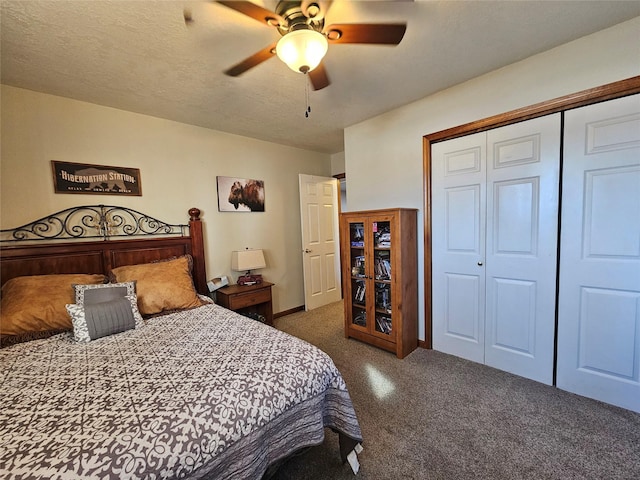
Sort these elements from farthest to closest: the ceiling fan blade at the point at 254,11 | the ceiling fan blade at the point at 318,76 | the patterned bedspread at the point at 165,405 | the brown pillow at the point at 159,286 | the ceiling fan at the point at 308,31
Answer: the brown pillow at the point at 159,286 < the ceiling fan blade at the point at 318,76 < the ceiling fan at the point at 308,31 < the ceiling fan blade at the point at 254,11 < the patterned bedspread at the point at 165,405

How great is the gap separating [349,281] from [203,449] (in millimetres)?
2186

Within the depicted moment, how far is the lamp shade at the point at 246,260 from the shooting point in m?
3.17

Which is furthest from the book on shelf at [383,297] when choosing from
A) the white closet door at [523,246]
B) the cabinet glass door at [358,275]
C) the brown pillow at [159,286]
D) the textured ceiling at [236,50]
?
the textured ceiling at [236,50]

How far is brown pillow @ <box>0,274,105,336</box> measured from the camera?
1.69m

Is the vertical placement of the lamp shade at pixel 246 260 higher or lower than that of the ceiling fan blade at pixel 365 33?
lower

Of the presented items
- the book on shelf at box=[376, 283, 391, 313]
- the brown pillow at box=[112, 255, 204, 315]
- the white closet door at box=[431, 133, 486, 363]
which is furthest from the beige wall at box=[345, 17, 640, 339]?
the brown pillow at box=[112, 255, 204, 315]

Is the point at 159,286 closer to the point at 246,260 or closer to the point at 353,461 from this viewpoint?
the point at 246,260

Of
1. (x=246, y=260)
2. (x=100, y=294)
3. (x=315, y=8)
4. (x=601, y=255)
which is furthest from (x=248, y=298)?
(x=601, y=255)

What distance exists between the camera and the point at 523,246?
2121 mm

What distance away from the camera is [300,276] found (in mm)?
4066

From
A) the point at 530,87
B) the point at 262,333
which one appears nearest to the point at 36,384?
the point at 262,333

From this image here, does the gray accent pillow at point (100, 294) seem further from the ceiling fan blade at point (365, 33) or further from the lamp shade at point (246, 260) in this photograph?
the ceiling fan blade at point (365, 33)

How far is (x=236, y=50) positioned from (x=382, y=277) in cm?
224

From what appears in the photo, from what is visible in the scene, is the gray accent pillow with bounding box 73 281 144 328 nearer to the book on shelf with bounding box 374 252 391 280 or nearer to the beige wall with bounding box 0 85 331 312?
the beige wall with bounding box 0 85 331 312
